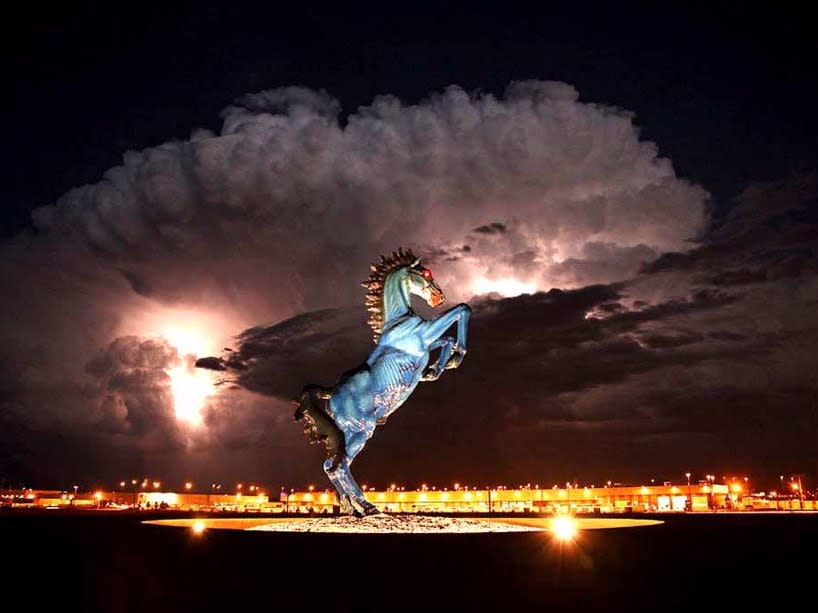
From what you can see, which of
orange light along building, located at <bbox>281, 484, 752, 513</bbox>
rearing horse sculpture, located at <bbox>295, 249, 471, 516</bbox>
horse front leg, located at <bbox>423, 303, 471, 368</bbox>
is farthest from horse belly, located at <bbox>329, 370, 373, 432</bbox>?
orange light along building, located at <bbox>281, 484, 752, 513</bbox>

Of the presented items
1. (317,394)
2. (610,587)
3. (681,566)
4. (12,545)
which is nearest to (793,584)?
(681,566)

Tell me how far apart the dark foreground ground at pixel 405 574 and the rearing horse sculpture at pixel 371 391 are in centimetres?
366

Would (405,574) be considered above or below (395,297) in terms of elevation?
below

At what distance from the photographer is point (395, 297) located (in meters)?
15.1

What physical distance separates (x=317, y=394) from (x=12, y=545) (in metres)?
6.09

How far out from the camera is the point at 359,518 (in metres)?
13.2

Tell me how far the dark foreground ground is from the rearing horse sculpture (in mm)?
3663

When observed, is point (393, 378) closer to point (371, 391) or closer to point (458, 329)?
point (371, 391)

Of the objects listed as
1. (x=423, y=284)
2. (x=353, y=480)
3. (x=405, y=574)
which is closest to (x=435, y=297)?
(x=423, y=284)

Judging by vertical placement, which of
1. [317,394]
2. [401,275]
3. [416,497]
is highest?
[401,275]

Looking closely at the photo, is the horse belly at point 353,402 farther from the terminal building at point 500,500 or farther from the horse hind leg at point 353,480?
the terminal building at point 500,500

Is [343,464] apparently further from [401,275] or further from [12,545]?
[12,545]

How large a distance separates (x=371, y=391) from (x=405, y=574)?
660cm

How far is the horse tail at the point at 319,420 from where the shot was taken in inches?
544
